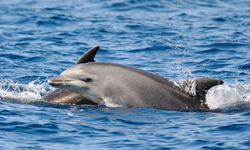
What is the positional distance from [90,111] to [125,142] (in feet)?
8.47

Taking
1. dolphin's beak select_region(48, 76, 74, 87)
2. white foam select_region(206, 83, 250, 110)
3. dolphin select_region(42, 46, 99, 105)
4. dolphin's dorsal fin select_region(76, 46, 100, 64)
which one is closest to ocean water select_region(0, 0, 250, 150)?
white foam select_region(206, 83, 250, 110)

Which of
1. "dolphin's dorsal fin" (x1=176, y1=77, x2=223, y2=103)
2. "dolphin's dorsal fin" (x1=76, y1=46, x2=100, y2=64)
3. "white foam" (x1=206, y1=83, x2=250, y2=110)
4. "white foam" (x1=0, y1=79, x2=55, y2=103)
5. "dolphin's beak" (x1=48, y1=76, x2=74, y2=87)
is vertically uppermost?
"dolphin's dorsal fin" (x1=76, y1=46, x2=100, y2=64)

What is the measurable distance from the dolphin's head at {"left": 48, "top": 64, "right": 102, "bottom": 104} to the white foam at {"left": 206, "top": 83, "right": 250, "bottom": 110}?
3068mm

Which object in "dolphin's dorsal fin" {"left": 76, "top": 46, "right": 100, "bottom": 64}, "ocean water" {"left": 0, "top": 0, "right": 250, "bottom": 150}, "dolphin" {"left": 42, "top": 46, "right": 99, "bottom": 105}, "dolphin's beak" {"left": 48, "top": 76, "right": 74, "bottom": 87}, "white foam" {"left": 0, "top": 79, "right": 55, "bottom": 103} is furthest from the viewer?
"white foam" {"left": 0, "top": 79, "right": 55, "bottom": 103}

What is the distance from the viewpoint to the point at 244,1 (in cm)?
3506

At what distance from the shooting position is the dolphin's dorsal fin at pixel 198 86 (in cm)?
1274

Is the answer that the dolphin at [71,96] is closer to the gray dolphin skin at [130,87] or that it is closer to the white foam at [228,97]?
the gray dolphin skin at [130,87]

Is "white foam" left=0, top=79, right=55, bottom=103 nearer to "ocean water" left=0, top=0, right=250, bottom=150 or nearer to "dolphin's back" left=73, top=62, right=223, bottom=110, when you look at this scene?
"ocean water" left=0, top=0, right=250, bottom=150

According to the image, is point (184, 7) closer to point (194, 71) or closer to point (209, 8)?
point (209, 8)

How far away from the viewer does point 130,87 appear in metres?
13.2

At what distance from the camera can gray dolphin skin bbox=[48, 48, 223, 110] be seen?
515 inches

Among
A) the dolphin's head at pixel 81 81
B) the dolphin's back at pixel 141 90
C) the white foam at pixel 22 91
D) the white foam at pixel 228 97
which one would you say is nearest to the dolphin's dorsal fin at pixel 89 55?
the dolphin's head at pixel 81 81

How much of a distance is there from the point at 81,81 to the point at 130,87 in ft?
4.13

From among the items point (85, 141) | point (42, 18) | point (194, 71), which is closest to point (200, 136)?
point (85, 141)
